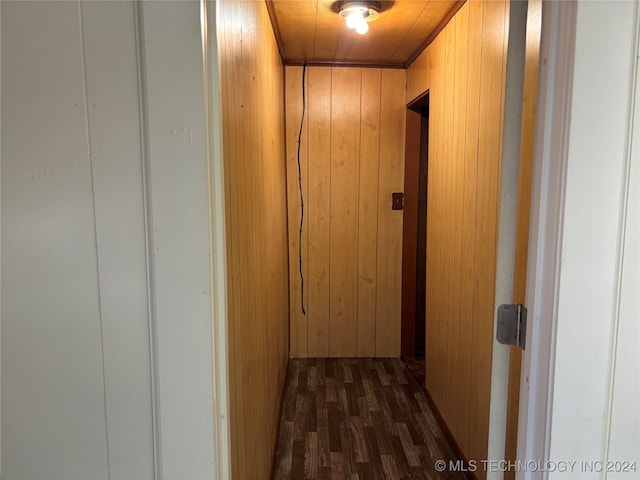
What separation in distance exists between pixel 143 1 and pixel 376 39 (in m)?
2.38

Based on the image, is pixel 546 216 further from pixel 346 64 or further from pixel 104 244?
pixel 346 64

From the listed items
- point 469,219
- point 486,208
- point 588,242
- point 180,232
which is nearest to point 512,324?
point 588,242

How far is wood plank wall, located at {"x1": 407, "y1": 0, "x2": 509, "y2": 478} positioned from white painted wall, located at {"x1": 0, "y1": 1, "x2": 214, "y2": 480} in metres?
1.18

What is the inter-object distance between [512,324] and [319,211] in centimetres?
260

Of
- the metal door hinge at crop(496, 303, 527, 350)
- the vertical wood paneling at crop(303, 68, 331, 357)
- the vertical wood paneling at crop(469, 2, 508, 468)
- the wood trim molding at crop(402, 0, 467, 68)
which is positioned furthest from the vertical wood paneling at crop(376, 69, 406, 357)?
the metal door hinge at crop(496, 303, 527, 350)

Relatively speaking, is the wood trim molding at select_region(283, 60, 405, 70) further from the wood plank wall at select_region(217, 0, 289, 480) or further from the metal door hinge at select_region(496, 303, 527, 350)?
the metal door hinge at select_region(496, 303, 527, 350)

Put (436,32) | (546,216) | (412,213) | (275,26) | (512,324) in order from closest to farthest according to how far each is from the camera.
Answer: (546,216) → (512,324) → (275,26) → (436,32) → (412,213)

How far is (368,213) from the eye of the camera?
358 centimetres

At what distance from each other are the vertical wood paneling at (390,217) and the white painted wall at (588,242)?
2650 mm

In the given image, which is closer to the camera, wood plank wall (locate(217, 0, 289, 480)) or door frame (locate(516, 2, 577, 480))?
door frame (locate(516, 2, 577, 480))

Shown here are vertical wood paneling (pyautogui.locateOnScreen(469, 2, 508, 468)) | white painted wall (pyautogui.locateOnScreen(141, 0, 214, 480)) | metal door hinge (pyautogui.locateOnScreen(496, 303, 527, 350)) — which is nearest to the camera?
white painted wall (pyautogui.locateOnScreen(141, 0, 214, 480))

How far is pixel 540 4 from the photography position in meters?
0.90

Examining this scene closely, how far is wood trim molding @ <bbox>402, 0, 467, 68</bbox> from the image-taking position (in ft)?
7.47

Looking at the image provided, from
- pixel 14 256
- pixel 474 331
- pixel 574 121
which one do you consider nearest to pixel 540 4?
pixel 574 121
